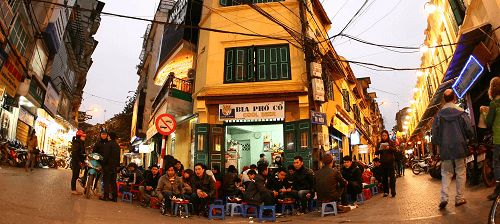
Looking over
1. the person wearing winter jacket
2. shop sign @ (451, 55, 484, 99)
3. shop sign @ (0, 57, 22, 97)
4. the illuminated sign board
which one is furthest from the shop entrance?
shop sign @ (0, 57, 22, 97)

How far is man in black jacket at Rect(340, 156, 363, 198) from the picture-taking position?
7.85 meters

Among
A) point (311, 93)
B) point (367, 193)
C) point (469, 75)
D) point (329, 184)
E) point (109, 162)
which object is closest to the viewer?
point (329, 184)

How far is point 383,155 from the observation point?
26.5 ft

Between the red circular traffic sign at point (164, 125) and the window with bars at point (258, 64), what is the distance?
493cm

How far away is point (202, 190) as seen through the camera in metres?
7.71

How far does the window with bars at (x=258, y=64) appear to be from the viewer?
13523 millimetres

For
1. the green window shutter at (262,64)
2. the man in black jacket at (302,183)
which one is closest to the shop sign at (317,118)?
the green window shutter at (262,64)

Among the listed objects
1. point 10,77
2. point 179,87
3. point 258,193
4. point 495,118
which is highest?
point 10,77

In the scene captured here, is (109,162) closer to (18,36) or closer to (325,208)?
(325,208)

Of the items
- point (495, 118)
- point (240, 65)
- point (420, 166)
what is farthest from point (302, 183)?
point (420, 166)

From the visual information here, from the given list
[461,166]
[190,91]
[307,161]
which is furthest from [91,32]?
[461,166]

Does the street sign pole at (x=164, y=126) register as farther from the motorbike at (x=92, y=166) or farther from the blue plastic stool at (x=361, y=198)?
the blue plastic stool at (x=361, y=198)

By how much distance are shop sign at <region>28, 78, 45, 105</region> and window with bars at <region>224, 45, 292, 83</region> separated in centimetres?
1278

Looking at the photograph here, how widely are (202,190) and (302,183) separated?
8.61 feet
